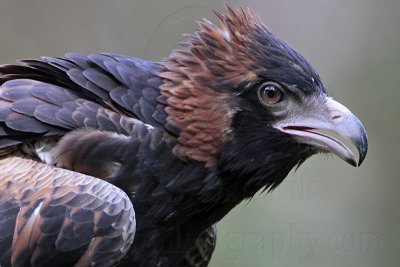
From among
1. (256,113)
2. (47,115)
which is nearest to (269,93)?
(256,113)

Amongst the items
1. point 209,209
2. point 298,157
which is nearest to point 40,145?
point 209,209

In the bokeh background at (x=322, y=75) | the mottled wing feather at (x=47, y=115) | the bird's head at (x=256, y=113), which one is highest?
the bird's head at (x=256, y=113)

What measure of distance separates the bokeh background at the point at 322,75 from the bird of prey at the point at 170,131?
148 inches

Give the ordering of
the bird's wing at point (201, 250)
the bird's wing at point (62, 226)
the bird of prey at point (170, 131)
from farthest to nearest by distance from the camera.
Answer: the bird's wing at point (201, 250) < the bird of prey at point (170, 131) < the bird's wing at point (62, 226)

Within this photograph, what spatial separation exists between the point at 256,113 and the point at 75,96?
1.07m

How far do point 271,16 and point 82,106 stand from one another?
5.52 meters

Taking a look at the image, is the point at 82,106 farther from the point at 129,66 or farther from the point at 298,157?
the point at 298,157

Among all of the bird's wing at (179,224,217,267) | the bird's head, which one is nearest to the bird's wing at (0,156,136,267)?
the bird's head

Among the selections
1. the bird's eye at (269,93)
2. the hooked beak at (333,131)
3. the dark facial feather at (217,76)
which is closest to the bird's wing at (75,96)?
the dark facial feather at (217,76)

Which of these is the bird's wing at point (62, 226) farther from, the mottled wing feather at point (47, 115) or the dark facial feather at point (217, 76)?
the dark facial feather at point (217, 76)

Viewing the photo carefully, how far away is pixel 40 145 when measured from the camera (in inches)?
182

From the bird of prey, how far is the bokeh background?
376 centimetres

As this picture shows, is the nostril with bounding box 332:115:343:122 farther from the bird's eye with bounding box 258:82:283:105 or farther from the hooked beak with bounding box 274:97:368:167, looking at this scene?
the bird's eye with bounding box 258:82:283:105

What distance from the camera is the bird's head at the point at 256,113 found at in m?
4.61
